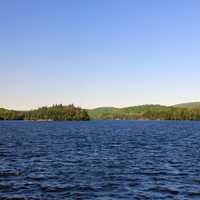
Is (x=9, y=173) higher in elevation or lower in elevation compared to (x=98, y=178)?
higher

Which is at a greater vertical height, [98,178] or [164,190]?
[98,178]

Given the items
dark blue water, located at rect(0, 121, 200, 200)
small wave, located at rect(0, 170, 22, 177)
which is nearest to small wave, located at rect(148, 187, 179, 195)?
dark blue water, located at rect(0, 121, 200, 200)

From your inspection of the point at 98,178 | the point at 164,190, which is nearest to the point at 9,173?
the point at 98,178

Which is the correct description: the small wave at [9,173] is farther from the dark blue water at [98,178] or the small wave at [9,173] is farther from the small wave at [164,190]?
the small wave at [164,190]

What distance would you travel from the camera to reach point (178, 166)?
50.8 metres

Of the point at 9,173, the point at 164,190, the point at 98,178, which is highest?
the point at 9,173

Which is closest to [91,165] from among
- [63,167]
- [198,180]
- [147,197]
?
[63,167]

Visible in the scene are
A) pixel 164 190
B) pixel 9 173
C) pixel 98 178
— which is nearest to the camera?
pixel 164 190

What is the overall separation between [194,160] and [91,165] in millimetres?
15973

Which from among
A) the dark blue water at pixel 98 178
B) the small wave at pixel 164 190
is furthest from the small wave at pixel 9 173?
the small wave at pixel 164 190

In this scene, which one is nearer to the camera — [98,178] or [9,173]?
[98,178]

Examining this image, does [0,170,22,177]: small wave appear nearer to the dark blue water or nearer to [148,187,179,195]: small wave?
the dark blue water

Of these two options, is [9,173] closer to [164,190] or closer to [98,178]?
[98,178]

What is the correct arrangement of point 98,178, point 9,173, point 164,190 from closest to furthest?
1. point 164,190
2. point 98,178
3. point 9,173
